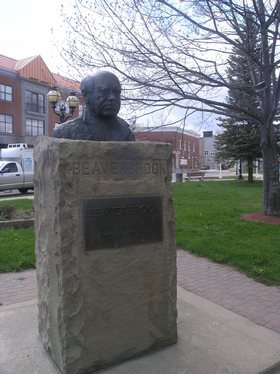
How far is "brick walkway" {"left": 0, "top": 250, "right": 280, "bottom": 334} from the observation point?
4469 millimetres

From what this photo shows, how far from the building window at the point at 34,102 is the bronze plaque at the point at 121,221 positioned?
4323 centimetres

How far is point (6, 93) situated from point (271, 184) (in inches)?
1416

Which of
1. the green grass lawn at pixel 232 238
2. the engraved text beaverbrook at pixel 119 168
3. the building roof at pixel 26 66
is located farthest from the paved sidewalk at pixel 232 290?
the building roof at pixel 26 66

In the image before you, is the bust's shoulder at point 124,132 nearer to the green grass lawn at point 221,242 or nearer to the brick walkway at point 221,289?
the brick walkway at point 221,289

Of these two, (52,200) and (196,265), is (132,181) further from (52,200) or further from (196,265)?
(196,265)

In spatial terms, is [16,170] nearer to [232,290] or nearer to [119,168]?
[232,290]

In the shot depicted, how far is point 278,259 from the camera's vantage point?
21.5 feet

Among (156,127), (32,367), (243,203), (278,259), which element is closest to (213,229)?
(278,259)

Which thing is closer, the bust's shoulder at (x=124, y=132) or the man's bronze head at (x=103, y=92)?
the man's bronze head at (x=103, y=92)

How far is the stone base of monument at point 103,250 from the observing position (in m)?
3.03

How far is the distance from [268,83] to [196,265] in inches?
233

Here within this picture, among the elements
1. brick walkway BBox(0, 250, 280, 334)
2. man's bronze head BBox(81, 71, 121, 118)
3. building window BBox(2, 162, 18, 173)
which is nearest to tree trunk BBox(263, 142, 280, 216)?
brick walkway BBox(0, 250, 280, 334)

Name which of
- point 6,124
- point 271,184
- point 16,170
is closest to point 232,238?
point 271,184

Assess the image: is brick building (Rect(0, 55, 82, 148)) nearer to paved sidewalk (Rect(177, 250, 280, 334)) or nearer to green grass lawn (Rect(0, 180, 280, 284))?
green grass lawn (Rect(0, 180, 280, 284))
